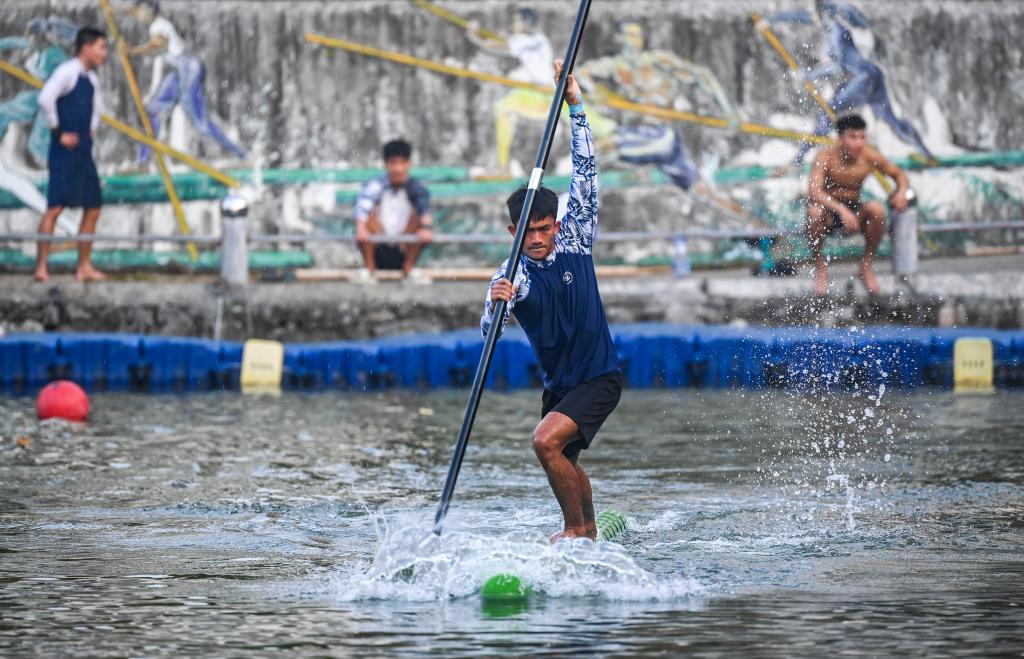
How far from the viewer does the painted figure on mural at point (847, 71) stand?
2167cm

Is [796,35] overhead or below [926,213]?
overhead

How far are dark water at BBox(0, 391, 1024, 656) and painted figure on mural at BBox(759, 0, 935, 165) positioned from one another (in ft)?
25.3

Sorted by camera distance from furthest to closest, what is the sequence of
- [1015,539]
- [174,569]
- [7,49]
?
[7,49], [1015,539], [174,569]

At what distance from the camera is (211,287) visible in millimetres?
18172

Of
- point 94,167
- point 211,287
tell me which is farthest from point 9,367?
point 94,167

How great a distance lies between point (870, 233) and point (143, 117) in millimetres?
8631

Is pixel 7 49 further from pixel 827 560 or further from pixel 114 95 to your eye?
pixel 827 560

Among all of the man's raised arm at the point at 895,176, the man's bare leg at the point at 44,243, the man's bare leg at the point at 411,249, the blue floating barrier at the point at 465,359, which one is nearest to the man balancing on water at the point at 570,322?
the blue floating barrier at the point at 465,359

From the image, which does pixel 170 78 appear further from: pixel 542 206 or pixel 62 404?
pixel 542 206

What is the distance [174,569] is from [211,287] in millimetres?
10464

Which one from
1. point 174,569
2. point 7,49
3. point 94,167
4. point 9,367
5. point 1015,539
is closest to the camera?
point 174,569

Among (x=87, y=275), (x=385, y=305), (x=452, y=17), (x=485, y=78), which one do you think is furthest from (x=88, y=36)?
(x=485, y=78)

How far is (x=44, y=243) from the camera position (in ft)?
63.0

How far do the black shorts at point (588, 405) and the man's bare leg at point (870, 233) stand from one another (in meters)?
9.81
